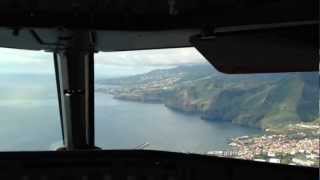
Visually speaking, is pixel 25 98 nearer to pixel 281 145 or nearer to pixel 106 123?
pixel 106 123

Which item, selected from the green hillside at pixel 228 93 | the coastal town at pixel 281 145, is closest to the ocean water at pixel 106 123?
the green hillside at pixel 228 93

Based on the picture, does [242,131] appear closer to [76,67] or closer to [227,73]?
[227,73]

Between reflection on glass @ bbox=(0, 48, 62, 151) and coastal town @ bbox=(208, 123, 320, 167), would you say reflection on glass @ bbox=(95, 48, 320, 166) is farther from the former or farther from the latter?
reflection on glass @ bbox=(0, 48, 62, 151)

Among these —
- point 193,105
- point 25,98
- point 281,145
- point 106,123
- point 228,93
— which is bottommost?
point 281,145

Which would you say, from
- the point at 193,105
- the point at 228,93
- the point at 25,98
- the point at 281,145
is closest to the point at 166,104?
the point at 193,105

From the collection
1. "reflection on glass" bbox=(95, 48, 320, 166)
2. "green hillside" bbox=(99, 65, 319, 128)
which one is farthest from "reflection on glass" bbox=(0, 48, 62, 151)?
"green hillside" bbox=(99, 65, 319, 128)

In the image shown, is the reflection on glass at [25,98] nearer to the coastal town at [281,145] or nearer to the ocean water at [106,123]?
the ocean water at [106,123]
